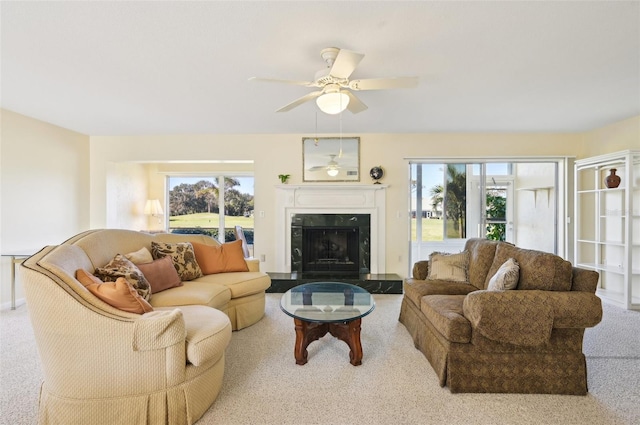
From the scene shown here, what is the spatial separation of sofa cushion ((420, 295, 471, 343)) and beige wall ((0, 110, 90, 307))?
4905mm

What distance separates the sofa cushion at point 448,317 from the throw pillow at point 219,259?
2033mm

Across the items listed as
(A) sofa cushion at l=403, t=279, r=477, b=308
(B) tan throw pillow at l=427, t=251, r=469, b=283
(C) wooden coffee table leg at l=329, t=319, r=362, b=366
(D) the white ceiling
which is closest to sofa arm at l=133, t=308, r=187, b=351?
(C) wooden coffee table leg at l=329, t=319, r=362, b=366

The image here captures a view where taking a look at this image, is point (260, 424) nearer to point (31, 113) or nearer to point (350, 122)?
point (350, 122)

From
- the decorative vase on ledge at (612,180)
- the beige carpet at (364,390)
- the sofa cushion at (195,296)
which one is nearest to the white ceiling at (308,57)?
the decorative vase on ledge at (612,180)

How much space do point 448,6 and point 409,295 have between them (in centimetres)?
239

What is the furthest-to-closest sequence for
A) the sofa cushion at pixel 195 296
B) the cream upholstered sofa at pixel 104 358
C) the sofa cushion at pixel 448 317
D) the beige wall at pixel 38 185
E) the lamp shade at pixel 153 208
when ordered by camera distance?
the lamp shade at pixel 153 208
the beige wall at pixel 38 185
the sofa cushion at pixel 195 296
the sofa cushion at pixel 448 317
the cream upholstered sofa at pixel 104 358

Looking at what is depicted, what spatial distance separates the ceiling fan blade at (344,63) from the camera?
1.86m

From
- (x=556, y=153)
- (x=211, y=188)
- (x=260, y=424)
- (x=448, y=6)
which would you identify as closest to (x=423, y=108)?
(x=448, y=6)

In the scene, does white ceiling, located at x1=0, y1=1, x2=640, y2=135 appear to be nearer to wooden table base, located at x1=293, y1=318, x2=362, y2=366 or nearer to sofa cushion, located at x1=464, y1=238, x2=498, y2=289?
sofa cushion, located at x1=464, y1=238, x2=498, y2=289

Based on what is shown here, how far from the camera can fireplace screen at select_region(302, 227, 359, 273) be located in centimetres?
502

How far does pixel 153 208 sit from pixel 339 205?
13.4 feet

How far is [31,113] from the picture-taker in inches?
Result: 151

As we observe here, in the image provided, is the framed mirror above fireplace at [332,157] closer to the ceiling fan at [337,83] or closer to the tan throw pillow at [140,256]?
the ceiling fan at [337,83]

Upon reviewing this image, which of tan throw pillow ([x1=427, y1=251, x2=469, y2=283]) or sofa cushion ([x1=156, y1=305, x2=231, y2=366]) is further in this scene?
tan throw pillow ([x1=427, y1=251, x2=469, y2=283])
